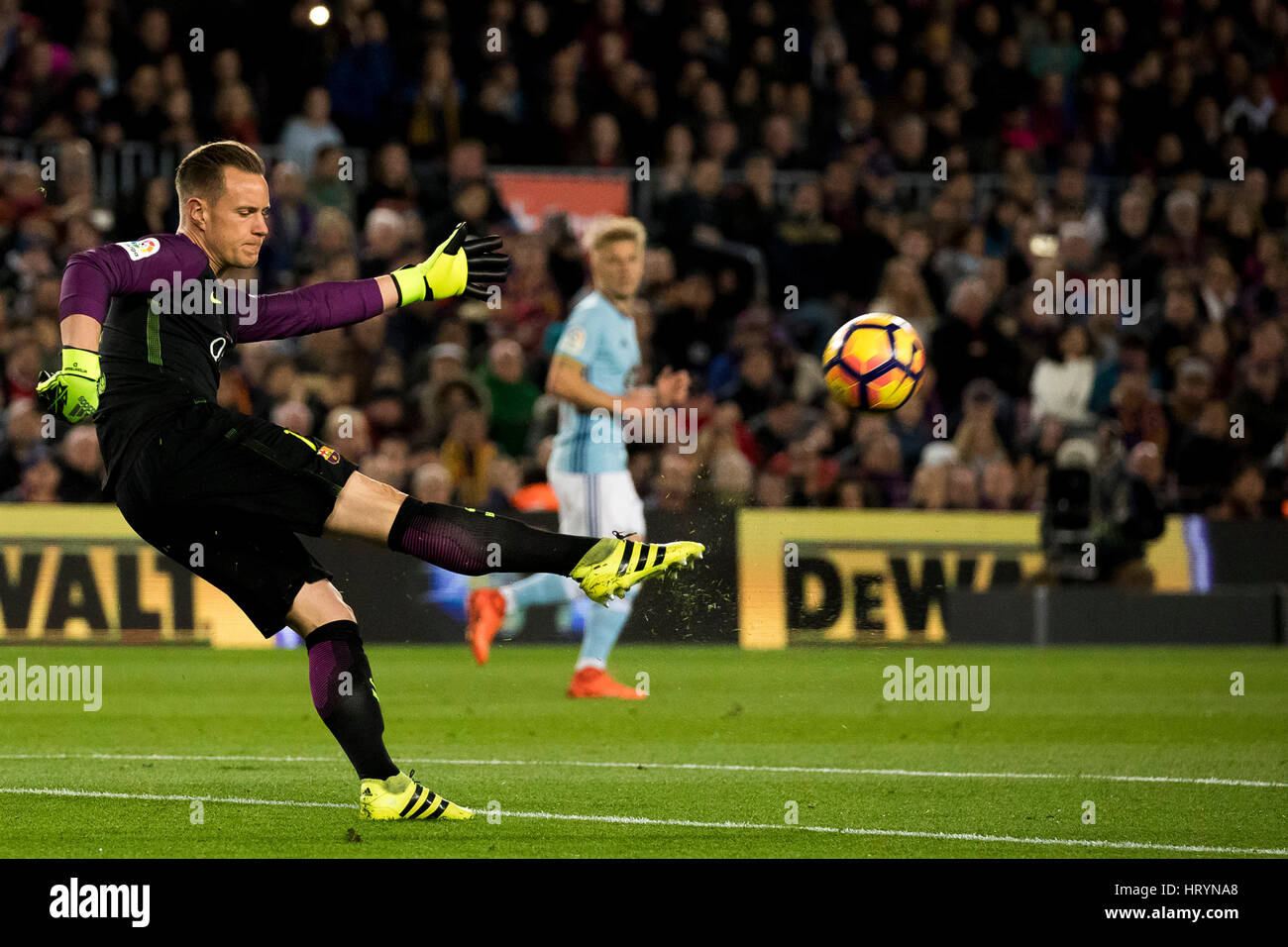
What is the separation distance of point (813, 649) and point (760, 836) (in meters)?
7.44

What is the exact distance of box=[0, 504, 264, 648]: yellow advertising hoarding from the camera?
12.8 m

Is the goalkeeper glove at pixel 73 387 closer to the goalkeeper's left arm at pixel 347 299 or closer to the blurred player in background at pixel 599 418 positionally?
the goalkeeper's left arm at pixel 347 299

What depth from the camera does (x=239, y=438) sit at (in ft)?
19.2

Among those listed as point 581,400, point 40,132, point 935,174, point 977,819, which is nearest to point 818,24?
point 935,174

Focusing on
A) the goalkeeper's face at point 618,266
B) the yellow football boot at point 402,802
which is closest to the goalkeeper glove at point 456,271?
the yellow football boot at point 402,802

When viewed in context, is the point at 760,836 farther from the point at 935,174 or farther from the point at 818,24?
the point at 818,24

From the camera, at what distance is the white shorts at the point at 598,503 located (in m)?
Result: 10.0

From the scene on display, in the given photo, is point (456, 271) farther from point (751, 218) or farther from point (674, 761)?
point (751, 218)

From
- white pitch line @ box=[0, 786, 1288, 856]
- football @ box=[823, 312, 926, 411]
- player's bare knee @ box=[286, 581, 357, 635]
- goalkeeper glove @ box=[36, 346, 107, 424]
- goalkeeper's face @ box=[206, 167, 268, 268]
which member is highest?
goalkeeper's face @ box=[206, 167, 268, 268]

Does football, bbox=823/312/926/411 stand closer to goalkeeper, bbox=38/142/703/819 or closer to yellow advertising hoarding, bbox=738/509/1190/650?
goalkeeper, bbox=38/142/703/819

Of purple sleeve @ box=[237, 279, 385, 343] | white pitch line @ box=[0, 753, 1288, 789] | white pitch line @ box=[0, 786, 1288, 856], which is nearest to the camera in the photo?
white pitch line @ box=[0, 786, 1288, 856]

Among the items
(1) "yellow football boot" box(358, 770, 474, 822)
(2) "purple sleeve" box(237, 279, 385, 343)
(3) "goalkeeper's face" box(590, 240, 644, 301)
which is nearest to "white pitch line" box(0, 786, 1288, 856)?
(1) "yellow football boot" box(358, 770, 474, 822)

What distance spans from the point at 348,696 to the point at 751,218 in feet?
36.1

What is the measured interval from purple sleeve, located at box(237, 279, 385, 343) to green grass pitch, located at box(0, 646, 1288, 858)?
158 centimetres
